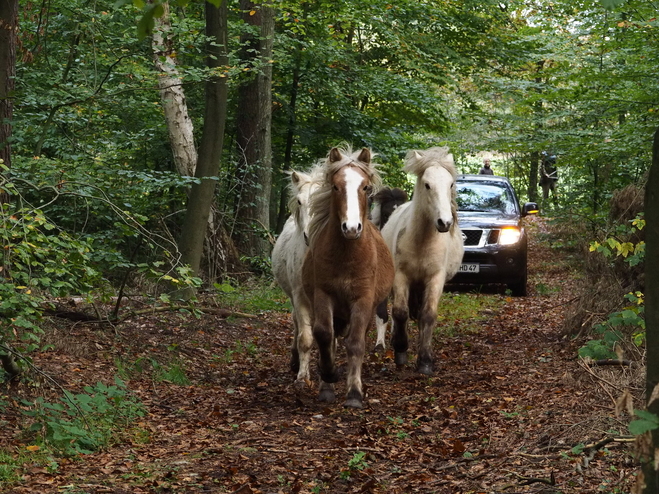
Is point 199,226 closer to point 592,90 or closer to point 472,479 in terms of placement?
point 592,90

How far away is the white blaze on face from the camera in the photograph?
6.70m

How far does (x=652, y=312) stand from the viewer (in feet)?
9.94

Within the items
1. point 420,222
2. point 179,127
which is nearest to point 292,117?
point 179,127

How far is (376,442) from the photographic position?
5.92 m

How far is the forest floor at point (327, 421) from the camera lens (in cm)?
479

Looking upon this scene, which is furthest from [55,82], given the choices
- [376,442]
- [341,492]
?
[341,492]

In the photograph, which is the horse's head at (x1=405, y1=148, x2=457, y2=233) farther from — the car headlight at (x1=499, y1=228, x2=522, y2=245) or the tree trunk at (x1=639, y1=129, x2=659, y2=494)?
the car headlight at (x1=499, y1=228, x2=522, y2=245)

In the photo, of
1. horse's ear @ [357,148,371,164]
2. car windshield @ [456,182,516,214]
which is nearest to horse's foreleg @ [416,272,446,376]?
horse's ear @ [357,148,371,164]

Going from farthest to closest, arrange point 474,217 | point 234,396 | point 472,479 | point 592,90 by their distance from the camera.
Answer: point 474,217 < point 592,90 < point 234,396 < point 472,479

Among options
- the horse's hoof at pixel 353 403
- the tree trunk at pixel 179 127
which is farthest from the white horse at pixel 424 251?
the tree trunk at pixel 179 127

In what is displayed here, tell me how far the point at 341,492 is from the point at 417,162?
5036 mm

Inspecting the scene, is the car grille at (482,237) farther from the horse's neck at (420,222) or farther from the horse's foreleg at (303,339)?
the horse's foreleg at (303,339)

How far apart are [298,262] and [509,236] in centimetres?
734

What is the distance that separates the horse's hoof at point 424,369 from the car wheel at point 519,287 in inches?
265
